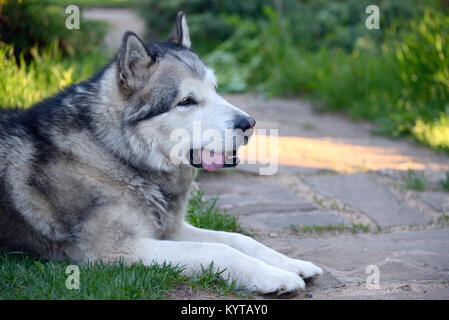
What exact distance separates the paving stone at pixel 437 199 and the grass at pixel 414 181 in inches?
4.7

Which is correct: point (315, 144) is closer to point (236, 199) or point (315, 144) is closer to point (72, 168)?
point (236, 199)

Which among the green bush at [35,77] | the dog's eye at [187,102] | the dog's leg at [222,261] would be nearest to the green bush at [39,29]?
the green bush at [35,77]

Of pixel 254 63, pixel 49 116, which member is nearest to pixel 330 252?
pixel 49 116

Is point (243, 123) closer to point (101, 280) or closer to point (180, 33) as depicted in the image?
point (180, 33)

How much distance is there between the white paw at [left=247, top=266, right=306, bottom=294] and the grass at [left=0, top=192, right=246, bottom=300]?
0.10m

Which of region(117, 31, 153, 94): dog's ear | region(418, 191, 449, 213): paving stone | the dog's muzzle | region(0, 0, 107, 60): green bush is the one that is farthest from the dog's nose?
region(0, 0, 107, 60): green bush

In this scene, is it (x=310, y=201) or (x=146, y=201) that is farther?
(x=310, y=201)

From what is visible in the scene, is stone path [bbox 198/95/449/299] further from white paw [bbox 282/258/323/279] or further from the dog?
the dog

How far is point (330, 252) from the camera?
379 centimetres

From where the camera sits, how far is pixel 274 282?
3.00 metres

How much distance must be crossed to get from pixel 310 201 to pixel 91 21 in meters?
5.64

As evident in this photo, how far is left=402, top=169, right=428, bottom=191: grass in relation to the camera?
512 centimetres

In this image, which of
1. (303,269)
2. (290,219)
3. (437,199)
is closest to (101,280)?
(303,269)
